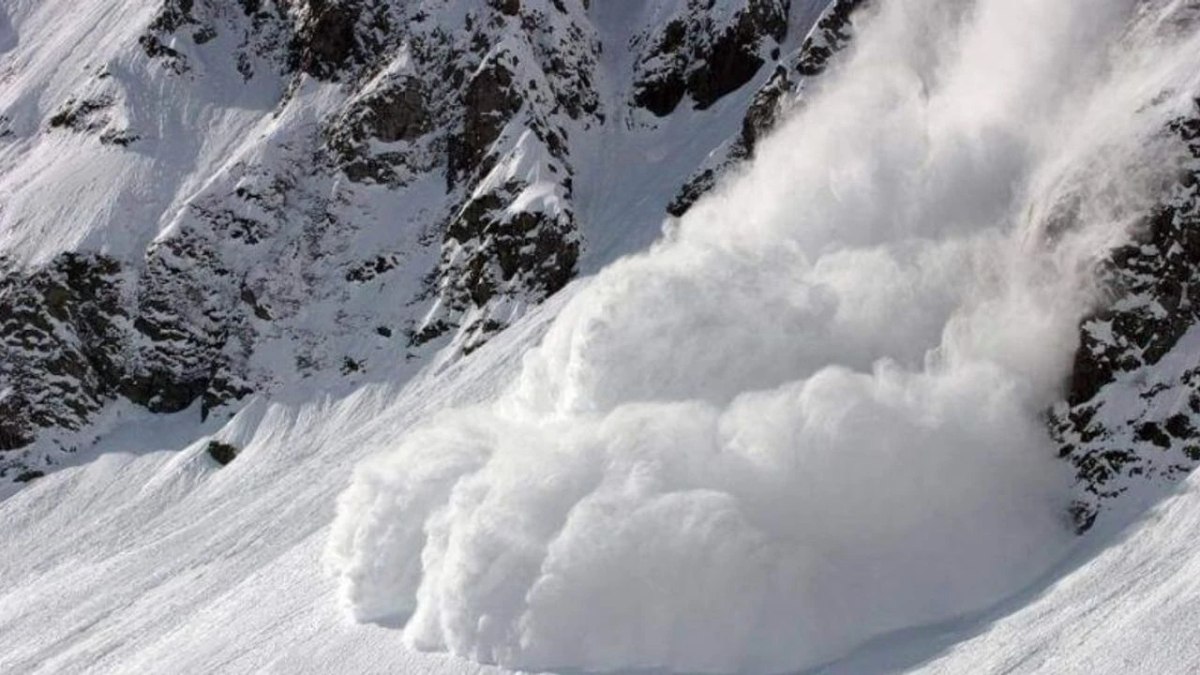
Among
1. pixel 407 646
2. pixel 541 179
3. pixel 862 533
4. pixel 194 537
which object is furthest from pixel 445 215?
pixel 862 533

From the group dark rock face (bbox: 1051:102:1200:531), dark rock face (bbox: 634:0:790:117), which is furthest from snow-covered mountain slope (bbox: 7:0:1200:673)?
dark rock face (bbox: 634:0:790:117)

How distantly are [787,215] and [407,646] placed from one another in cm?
2620

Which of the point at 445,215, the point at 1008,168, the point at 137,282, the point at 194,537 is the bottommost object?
the point at 1008,168

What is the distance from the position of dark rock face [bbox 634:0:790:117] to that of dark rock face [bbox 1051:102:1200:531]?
127 ft

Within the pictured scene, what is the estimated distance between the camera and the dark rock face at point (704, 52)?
89.1 meters

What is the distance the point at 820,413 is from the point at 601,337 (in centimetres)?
1345

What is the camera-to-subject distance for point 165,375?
8981 cm

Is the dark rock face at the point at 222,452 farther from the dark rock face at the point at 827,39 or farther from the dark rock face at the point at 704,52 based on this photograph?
the dark rock face at the point at 827,39

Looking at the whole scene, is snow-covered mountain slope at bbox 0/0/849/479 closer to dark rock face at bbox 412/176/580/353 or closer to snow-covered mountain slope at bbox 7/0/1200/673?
dark rock face at bbox 412/176/580/353

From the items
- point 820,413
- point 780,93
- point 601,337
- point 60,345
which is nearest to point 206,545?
point 60,345

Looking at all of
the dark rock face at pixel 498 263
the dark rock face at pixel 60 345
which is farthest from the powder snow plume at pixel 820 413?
the dark rock face at pixel 60 345

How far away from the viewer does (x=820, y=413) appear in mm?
56688

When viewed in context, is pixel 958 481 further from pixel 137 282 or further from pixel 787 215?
pixel 137 282

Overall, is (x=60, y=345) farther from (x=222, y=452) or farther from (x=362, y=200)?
(x=362, y=200)
